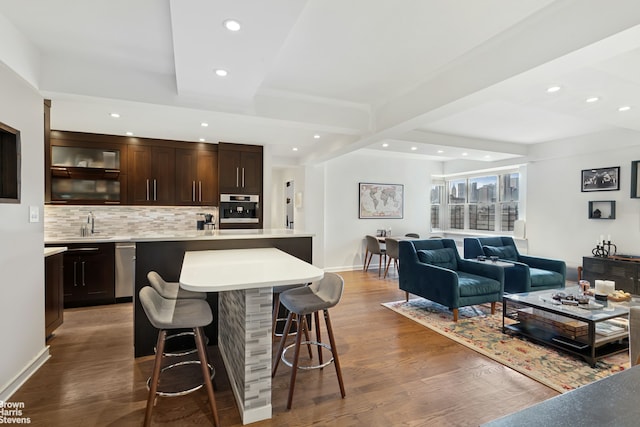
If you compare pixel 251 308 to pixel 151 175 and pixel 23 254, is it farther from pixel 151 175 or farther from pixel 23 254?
pixel 151 175

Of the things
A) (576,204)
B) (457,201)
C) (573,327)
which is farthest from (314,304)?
(457,201)

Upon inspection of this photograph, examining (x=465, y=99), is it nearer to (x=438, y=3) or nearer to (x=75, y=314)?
(x=438, y=3)

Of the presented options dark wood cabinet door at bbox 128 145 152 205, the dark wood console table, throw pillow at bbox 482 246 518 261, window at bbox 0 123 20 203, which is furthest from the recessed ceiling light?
Answer: the dark wood console table

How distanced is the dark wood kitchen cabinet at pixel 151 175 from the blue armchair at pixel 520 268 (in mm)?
5169

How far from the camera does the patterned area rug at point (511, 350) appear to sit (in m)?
2.53

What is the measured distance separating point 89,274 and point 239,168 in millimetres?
2738

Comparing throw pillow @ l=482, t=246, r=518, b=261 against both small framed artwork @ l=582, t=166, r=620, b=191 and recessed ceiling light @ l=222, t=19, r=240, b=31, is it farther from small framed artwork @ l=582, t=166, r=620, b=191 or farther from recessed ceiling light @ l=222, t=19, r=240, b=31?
recessed ceiling light @ l=222, t=19, r=240, b=31

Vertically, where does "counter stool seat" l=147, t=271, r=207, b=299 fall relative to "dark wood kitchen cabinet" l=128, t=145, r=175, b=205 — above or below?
below

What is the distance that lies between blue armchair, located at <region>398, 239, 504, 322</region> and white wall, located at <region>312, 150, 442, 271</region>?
2544mm

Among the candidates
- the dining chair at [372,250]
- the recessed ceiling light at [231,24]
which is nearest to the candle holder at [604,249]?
the dining chair at [372,250]

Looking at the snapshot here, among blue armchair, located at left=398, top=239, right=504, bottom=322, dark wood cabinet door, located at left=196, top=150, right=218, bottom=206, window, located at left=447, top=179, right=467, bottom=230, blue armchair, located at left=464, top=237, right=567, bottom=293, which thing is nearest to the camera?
blue armchair, located at left=398, top=239, right=504, bottom=322

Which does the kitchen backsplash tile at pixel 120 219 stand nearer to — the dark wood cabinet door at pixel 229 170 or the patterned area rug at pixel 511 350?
the dark wood cabinet door at pixel 229 170

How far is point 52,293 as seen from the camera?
3178mm

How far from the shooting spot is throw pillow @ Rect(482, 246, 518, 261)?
4.97 meters
